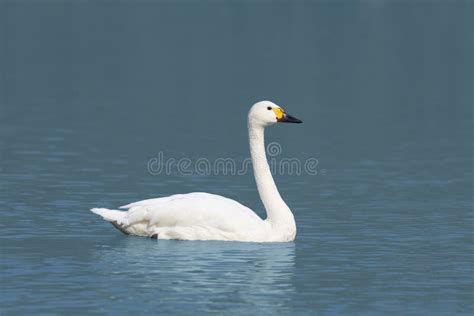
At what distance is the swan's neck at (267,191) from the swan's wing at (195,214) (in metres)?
0.29

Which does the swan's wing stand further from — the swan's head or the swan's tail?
the swan's head

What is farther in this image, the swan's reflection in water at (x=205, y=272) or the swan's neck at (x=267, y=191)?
the swan's neck at (x=267, y=191)

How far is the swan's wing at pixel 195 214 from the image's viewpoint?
1797cm

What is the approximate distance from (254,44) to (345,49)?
207 inches

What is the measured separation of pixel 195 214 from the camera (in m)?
18.0

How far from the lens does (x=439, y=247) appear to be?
17906 millimetres

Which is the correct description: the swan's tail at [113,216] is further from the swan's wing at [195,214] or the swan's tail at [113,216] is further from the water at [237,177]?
the water at [237,177]

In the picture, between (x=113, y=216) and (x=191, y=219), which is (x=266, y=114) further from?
(x=113, y=216)

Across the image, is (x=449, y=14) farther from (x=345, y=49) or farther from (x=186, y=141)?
(x=186, y=141)

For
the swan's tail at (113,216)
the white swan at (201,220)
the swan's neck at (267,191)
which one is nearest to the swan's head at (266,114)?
the swan's neck at (267,191)

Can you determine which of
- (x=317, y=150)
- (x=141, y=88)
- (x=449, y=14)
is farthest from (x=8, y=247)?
(x=449, y=14)

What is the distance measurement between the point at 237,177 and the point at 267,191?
214 inches

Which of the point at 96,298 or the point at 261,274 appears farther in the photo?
the point at 261,274

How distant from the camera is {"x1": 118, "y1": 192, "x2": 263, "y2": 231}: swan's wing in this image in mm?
17969
